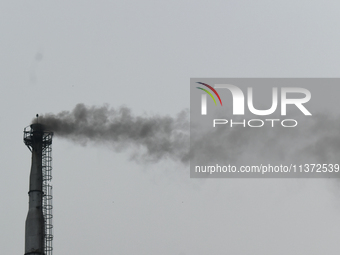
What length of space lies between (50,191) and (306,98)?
22.9 metres

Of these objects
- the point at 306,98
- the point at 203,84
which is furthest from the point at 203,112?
the point at 306,98

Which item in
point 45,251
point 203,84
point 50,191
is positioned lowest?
point 45,251

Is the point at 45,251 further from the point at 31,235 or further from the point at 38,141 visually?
the point at 38,141

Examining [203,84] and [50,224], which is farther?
[203,84]

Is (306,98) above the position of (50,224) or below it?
above

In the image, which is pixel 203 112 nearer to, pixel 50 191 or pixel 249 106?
pixel 249 106

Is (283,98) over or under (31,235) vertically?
over

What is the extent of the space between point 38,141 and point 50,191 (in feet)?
14.2

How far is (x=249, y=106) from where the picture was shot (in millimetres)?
65062

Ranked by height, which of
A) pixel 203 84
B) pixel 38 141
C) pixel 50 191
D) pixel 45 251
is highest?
pixel 203 84

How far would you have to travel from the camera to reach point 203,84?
6794 cm

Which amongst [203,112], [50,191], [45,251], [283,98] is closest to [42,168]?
[50,191]

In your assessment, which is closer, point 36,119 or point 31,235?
point 31,235

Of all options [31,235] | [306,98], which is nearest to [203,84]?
[306,98]
